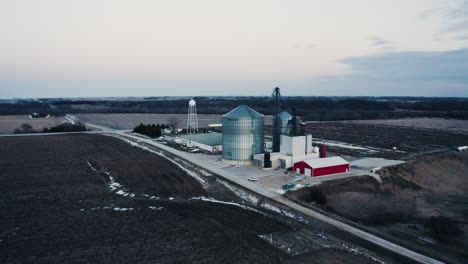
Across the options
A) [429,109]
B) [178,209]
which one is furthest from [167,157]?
[429,109]

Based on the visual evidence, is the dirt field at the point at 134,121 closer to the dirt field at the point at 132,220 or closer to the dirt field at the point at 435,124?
the dirt field at the point at 435,124

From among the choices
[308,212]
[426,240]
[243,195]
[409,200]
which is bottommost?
[409,200]

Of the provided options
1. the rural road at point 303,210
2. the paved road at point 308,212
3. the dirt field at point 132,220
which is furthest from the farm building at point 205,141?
the dirt field at point 132,220

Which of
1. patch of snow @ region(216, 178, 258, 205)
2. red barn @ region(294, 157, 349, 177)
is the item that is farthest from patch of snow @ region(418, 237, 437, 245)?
red barn @ region(294, 157, 349, 177)

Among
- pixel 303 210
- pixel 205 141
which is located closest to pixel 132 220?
pixel 303 210

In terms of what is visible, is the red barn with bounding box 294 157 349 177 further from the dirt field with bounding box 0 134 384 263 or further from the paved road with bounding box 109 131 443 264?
the dirt field with bounding box 0 134 384 263

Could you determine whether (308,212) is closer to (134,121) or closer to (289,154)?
(289,154)
